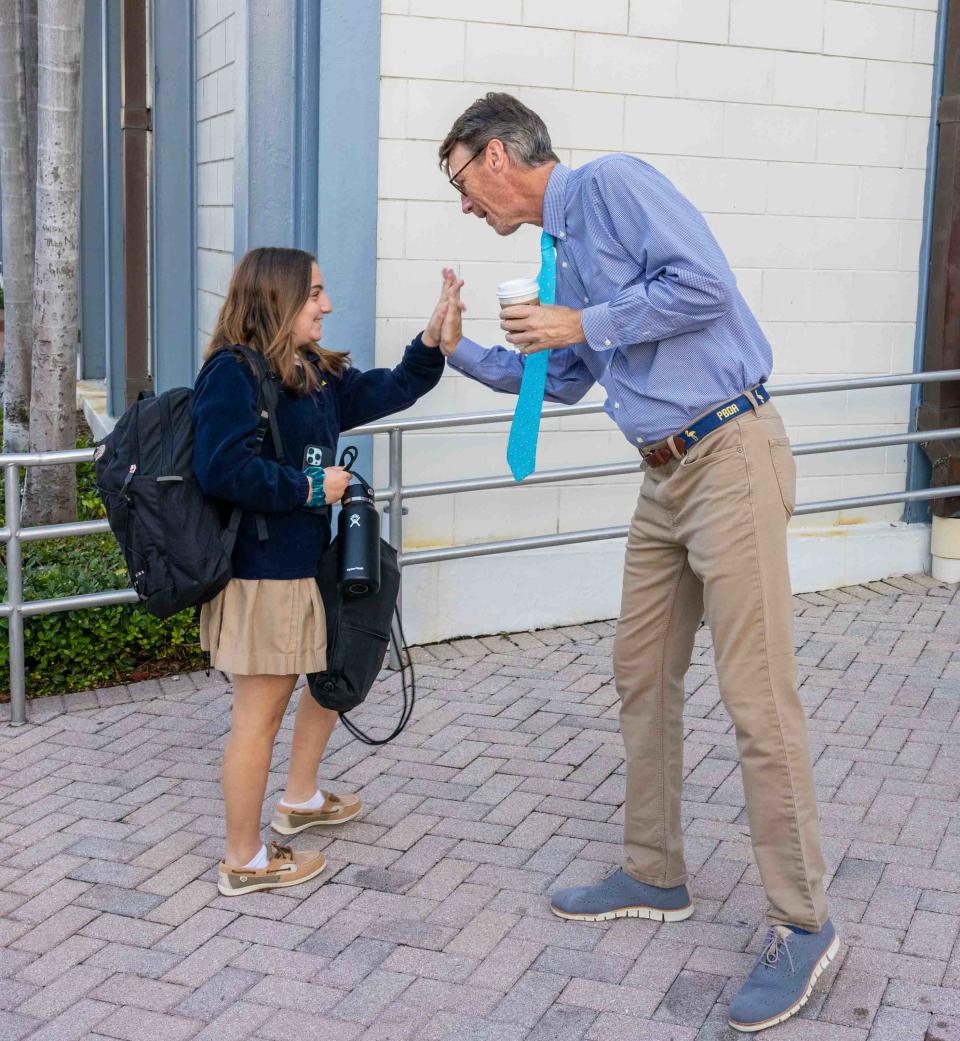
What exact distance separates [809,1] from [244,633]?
4169 mm

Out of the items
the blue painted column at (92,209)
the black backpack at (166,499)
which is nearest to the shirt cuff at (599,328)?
the black backpack at (166,499)

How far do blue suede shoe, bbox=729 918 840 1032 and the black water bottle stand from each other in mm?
1284

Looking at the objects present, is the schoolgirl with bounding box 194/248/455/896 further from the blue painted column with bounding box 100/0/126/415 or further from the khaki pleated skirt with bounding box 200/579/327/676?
the blue painted column with bounding box 100/0/126/415

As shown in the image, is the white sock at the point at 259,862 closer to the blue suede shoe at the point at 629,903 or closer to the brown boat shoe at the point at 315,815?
the brown boat shoe at the point at 315,815

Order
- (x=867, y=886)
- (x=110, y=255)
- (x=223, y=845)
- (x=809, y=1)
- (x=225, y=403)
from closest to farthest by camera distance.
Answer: (x=225, y=403) → (x=867, y=886) → (x=223, y=845) → (x=809, y=1) → (x=110, y=255)

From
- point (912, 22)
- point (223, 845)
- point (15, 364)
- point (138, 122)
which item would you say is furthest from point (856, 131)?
point (138, 122)

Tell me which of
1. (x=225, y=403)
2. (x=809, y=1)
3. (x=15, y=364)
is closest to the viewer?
(x=225, y=403)

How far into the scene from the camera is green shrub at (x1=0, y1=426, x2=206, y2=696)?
531cm

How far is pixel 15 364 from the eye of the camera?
8.57m

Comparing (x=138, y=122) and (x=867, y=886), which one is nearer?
(x=867, y=886)

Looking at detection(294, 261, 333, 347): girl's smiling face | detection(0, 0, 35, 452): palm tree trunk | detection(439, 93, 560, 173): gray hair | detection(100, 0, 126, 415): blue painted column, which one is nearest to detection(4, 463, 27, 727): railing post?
detection(294, 261, 333, 347): girl's smiling face

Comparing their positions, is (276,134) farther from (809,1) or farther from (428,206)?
(809,1)

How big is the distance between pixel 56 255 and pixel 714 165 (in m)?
3.04

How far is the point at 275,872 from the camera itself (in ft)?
12.6
